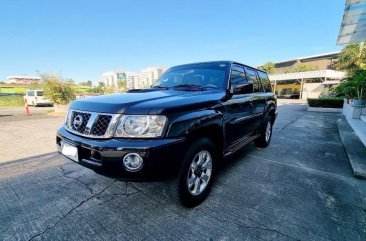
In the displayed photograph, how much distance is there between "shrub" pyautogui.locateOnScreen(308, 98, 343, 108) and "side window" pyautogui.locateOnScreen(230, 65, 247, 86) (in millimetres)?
13844

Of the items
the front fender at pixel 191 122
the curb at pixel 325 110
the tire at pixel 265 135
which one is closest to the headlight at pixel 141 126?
the front fender at pixel 191 122

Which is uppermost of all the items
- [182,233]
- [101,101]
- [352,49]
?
[352,49]

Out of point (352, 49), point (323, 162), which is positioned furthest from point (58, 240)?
point (352, 49)

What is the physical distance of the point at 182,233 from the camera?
2123 millimetres

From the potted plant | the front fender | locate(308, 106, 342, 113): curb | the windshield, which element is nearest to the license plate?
the front fender

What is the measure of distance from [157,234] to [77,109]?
67.3 inches

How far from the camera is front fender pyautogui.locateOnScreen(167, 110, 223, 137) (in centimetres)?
211

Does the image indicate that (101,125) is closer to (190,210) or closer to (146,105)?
(146,105)

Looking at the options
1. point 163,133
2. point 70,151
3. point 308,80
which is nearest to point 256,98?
point 163,133

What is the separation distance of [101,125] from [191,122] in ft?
3.15

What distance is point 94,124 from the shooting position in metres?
2.22

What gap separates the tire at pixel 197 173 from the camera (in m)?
2.29

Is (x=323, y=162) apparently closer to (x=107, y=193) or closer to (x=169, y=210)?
(x=169, y=210)

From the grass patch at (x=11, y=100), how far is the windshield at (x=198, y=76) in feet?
98.7
